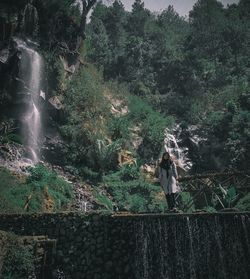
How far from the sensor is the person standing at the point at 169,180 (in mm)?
11330

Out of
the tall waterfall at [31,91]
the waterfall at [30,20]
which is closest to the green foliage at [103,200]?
the tall waterfall at [31,91]

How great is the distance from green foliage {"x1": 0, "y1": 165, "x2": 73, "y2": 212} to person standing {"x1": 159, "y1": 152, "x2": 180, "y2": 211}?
13.2ft

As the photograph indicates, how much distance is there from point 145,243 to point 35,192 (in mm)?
4424

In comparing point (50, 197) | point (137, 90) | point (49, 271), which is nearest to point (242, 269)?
point (49, 271)

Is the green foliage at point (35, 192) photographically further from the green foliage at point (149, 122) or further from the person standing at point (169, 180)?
the green foliage at point (149, 122)

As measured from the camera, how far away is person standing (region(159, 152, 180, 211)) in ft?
37.2

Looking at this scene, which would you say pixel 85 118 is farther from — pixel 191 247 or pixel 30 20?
pixel 191 247

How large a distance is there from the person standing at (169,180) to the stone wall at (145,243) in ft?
4.33

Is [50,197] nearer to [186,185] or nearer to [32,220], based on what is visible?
[32,220]

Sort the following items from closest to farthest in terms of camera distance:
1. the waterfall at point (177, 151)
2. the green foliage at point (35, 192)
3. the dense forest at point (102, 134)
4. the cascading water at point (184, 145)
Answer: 1. the dense forest at point (102, 134)
2. the green foliage at point (35, 192)
3. the waterfall at point (177, 151)
4. the cascading water at point (184, 145)

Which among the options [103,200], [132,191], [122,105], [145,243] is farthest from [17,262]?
[122,105]

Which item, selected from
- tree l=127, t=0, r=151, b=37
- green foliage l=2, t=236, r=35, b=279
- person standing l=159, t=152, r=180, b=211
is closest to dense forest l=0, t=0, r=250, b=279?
green foliage l=2, t=236, r=35, b=279

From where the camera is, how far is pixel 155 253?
33.6ft

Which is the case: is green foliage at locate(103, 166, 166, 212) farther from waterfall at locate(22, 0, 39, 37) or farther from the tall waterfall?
waterfall at locate(22, 0, 39, 37)
